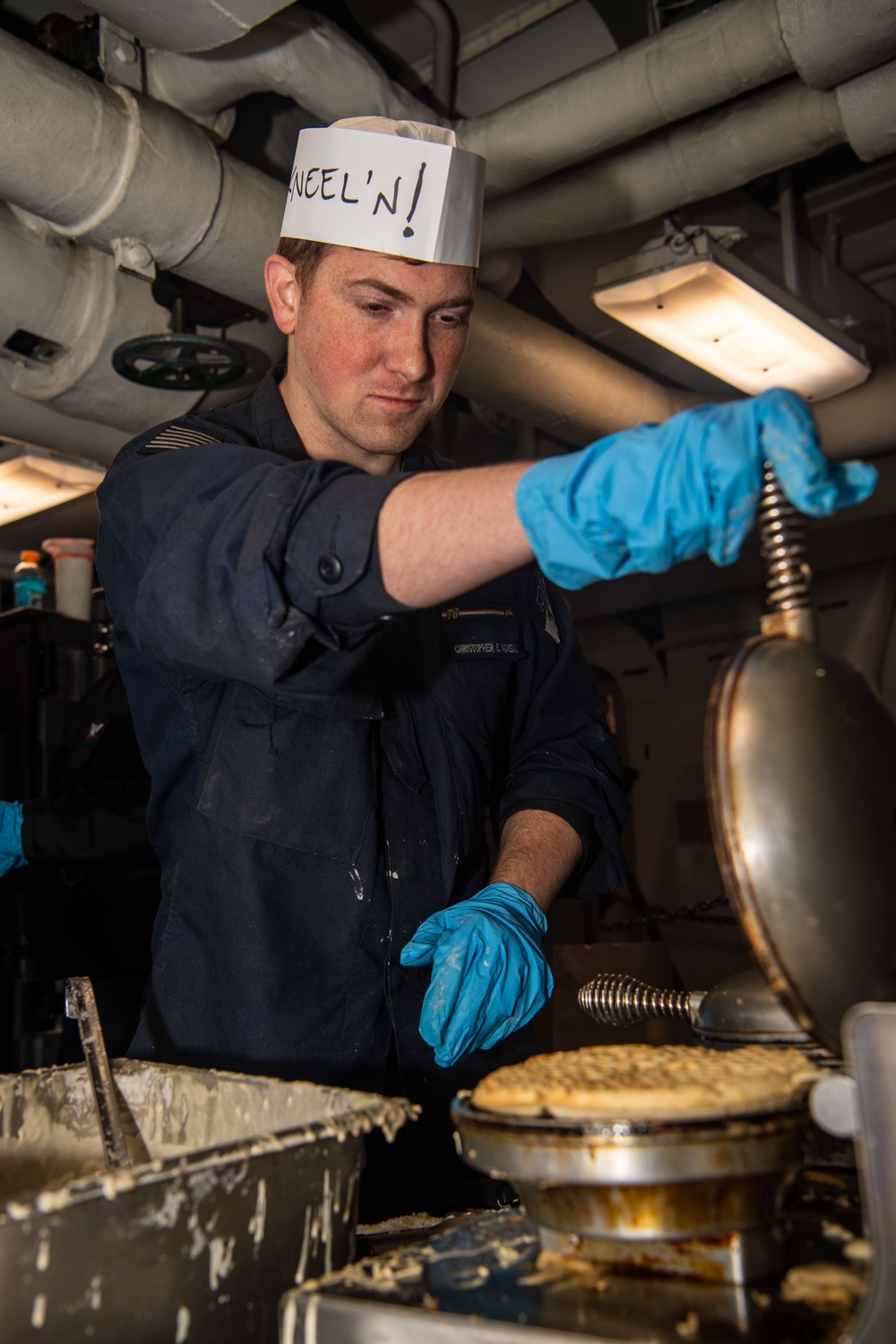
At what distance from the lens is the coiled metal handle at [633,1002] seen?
0.96m

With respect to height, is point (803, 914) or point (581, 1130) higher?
point (803, 914)

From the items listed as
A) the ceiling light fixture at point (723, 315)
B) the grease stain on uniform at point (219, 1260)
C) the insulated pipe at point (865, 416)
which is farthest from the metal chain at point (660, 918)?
the grease stain on uniform at point (219, 1260)

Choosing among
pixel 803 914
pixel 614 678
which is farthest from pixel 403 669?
pixel 614 678

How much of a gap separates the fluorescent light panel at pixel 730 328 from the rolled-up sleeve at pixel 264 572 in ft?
Answer: 6.19

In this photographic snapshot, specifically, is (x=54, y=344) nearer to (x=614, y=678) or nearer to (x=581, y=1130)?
(x=581, y=1130)

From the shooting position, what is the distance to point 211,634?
0.87 meters

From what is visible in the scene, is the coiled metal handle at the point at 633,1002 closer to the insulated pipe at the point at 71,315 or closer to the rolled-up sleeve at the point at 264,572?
the rolled-up sleeve at the point at 264,572

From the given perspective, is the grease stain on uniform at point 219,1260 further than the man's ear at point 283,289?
No

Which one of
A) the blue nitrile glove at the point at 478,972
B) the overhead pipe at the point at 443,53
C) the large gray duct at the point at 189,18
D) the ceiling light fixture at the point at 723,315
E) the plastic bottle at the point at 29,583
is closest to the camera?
the blue nitrile glove at the point at 478,972

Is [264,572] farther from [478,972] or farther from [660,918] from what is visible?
[660,918]

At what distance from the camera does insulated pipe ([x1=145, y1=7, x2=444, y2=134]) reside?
1.97 metres

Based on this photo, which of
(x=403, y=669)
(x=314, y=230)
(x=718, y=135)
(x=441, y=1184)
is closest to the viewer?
(x=441, y=1184)

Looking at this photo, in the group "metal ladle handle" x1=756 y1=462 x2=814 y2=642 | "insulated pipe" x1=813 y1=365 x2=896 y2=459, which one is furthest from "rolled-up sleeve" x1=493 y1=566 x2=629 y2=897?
"insulated pipe" x1=813 y1=365 x2=896 y2=459

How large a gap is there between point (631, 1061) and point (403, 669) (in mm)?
664
